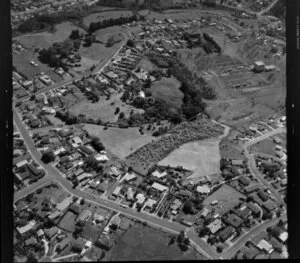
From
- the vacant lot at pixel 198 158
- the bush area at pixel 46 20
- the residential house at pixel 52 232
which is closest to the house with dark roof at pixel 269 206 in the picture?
the vacant lot at pixel 198 158

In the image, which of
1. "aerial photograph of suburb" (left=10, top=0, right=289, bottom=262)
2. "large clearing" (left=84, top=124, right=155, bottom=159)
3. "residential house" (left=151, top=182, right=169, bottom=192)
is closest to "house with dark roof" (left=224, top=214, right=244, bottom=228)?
"aerial photograph of suburb" (left=10, top=0, right=289, bottom=262)

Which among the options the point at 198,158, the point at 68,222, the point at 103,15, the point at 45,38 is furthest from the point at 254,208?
the point at 103,15

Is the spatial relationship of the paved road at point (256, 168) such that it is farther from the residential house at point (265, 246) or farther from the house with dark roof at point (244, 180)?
the residential house at point (265, 246)

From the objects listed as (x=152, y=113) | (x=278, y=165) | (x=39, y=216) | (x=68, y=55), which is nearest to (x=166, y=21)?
(x=68, y=55)

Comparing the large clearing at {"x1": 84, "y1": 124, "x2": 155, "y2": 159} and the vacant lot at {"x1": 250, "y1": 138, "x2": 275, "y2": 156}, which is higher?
the vacant lot at {"x1": 250, "y1": 138, "x2": 275, "y2": 156}

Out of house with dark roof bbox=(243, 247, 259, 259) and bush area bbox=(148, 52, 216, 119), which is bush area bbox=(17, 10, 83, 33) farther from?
house with dark roof bbox=(243, 247, 259, 259)

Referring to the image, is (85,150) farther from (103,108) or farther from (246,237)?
(246,237)
